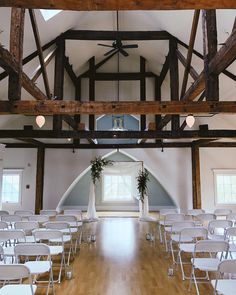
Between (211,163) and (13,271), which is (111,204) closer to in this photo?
(211,163)

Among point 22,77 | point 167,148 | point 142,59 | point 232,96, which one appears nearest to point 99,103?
point 22,77

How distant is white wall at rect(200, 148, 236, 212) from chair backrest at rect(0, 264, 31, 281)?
944 cm

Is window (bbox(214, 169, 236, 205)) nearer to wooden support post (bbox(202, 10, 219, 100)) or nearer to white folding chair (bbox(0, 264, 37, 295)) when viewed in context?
wooden support post (bbox(202, 10, 219, 100))

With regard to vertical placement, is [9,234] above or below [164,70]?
below

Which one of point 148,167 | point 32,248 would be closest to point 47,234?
point 32,248

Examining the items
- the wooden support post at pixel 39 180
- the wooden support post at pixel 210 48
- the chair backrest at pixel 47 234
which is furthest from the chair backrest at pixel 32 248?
the wooden support post at pixel 39 180

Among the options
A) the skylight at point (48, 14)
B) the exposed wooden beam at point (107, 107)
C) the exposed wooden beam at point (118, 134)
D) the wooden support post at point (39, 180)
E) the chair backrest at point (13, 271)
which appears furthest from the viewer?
the wooden support post at point (39, 180)

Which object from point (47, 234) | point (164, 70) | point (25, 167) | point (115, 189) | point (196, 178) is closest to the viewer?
point (47, 234)

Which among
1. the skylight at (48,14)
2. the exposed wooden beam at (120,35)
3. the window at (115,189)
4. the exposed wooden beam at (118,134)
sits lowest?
the window at (115,189)

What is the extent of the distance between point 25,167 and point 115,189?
4136mm

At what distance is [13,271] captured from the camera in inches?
95.5

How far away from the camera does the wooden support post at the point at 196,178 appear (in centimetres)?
1054

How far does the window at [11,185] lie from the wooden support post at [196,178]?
23.8 feet

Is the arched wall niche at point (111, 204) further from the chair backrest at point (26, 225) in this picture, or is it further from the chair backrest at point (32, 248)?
the chair backrest at point (32, 248)
